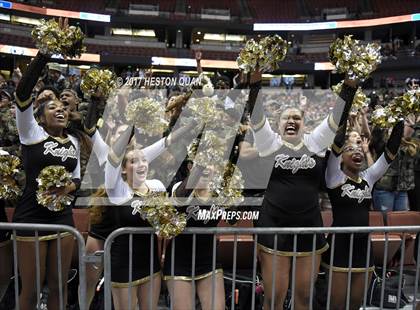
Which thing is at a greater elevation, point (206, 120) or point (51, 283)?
point (206, 120)

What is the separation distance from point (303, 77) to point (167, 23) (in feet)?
27.6

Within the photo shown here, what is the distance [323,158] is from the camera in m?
2.75

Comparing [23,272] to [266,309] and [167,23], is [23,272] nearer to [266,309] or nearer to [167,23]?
[266,309]

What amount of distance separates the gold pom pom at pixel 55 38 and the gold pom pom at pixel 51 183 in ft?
2.13

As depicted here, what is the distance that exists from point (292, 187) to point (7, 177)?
1649mm

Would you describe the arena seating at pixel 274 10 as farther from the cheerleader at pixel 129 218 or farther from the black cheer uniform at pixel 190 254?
the black cheer uniform at pixel 190 254

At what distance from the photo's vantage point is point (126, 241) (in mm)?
2393

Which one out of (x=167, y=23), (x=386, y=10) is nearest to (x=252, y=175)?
(x=167, y=23)

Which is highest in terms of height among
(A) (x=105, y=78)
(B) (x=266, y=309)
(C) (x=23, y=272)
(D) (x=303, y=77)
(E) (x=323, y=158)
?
(D) (x=303, y=77)

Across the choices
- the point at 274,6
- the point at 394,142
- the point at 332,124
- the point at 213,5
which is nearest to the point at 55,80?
the point at 332,124

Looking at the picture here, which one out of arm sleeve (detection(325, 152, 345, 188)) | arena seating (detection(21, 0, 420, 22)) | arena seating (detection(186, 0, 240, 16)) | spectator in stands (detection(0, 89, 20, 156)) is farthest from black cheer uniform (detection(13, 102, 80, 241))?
arena seating (detection(186, 0, 240, 16))

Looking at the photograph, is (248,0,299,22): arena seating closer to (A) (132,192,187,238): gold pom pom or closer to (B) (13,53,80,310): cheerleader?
(B) (13,53,80,310): cheerleader

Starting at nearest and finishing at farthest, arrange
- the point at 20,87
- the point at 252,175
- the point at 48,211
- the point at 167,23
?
the point at 20,87, the point at 48,211, the point at 252,175, the point at 167,23

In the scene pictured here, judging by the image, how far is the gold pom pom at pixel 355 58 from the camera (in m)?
2.47
